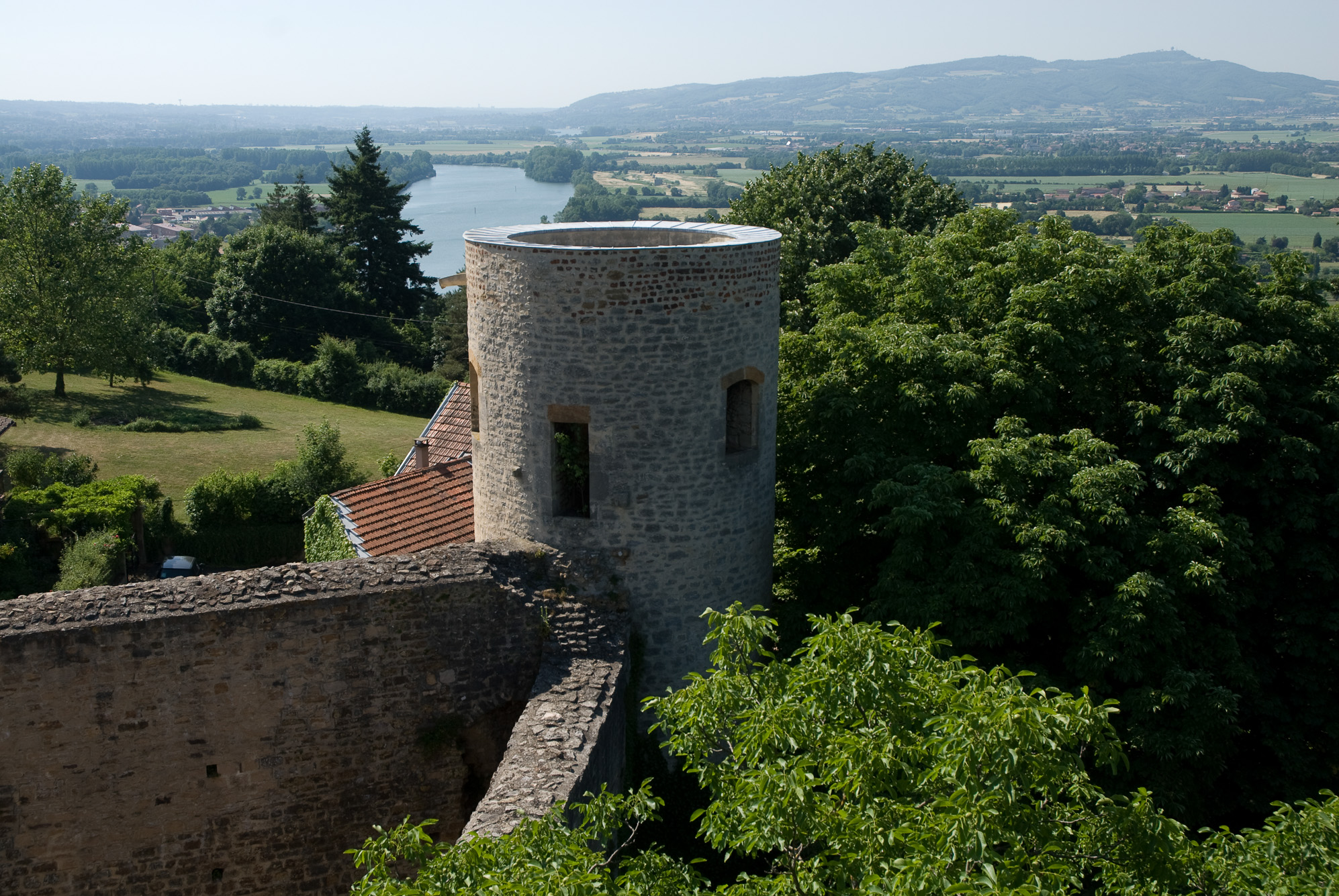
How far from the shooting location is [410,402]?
49594 mm

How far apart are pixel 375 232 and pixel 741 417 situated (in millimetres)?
49493

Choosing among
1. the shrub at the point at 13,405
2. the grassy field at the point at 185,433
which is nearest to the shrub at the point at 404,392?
the grassy field at the point at 185,433

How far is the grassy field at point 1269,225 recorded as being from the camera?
50281 millimetres

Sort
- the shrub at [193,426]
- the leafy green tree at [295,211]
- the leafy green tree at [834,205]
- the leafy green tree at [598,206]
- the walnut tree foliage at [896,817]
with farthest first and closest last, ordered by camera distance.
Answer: the leafy green tree at [598,206], the leafy green tree at [295,211], the shrub at [193,426], the leafy green tree at [834,205], the walnut tree foliage at [896,817]

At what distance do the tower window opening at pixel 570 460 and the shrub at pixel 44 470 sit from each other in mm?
22837

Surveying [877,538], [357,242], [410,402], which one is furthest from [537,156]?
[877,538]

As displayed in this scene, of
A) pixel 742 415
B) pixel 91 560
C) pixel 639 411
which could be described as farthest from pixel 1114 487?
pixel 91 560

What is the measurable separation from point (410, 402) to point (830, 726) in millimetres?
44861

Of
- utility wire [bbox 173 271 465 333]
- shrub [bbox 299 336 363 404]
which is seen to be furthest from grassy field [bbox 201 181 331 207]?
shrub [bbox 299 336 363 404]

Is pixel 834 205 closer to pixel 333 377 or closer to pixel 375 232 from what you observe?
pixel 333 377

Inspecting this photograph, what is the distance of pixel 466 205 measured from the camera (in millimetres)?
121875

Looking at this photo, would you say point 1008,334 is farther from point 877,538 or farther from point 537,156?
point 537,156

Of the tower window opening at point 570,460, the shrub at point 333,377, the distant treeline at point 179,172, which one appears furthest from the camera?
the distant treeline at point 179,172

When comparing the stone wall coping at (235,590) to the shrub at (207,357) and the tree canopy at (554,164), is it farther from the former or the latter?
the tree canopy at (554,164)
